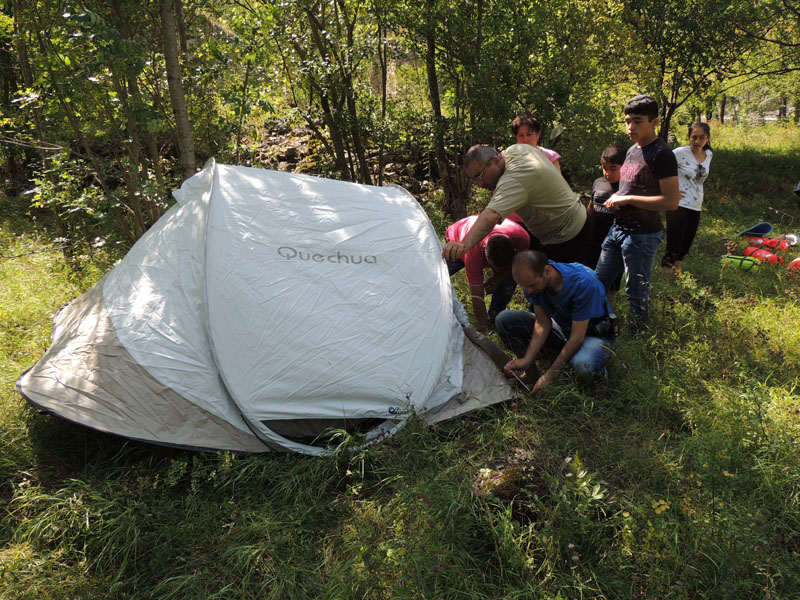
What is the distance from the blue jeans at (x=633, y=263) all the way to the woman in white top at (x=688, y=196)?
1245 mm

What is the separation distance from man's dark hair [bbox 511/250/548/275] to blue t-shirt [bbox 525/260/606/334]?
0.48 feet

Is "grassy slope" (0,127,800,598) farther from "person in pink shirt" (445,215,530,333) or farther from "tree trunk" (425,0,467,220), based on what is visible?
"tree trunk" (425,0,467,220)

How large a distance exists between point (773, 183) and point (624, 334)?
7.40 metres

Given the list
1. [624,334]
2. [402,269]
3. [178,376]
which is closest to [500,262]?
[402,269]

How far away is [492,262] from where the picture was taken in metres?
3.49

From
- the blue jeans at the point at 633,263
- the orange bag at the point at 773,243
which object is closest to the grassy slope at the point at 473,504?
the blue jeans at the point at 633,263

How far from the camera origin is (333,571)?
2133mm

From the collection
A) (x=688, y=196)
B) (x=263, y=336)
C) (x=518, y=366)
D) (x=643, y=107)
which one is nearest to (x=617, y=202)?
(x=643, y=107)

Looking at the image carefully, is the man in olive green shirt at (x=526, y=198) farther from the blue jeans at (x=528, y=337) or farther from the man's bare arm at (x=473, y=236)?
the blue jeans at (x=528, y=337)

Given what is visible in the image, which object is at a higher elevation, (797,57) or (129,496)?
(797,57)

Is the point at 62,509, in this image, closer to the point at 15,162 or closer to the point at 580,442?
the point at 580,442

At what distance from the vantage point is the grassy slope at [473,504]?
2061mm

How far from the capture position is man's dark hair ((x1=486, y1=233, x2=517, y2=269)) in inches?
135

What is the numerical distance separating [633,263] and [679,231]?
1.58 metres
